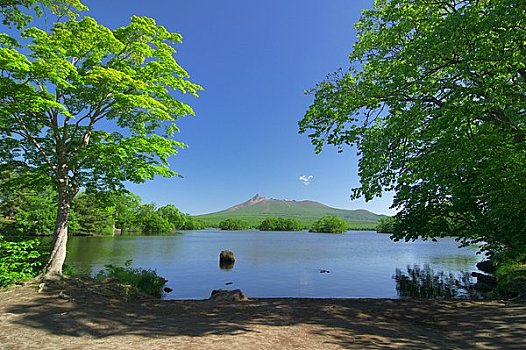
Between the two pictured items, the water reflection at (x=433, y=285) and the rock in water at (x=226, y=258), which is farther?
the rock in water at (x=226, y=258)

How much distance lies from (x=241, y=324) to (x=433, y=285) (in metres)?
21.4

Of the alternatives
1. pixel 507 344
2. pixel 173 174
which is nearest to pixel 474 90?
pixel 507 344

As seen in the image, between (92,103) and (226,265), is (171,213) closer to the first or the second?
(226,265)

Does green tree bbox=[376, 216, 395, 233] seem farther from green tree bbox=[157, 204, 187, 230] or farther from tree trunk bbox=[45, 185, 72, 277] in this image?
green tree bbox=[157, 204, 187, 230]

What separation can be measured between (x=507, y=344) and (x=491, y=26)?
26.2 ft

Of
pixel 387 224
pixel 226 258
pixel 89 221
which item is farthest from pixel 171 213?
pixel 226 258

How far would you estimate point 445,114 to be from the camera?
10.2 meters

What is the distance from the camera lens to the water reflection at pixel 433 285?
69.4 ft

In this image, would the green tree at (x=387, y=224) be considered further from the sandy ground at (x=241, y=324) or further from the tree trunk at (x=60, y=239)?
the tree trunk at (x=60, y=239)

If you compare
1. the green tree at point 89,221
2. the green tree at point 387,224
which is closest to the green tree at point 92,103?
the green tree at point 387,224

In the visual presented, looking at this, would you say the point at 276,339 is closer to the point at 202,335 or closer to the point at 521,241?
the point at 202,335

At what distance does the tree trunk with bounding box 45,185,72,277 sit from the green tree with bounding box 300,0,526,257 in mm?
10864

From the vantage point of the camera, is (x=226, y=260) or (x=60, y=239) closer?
(x=60, y=239)

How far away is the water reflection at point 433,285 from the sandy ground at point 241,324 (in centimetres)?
999
